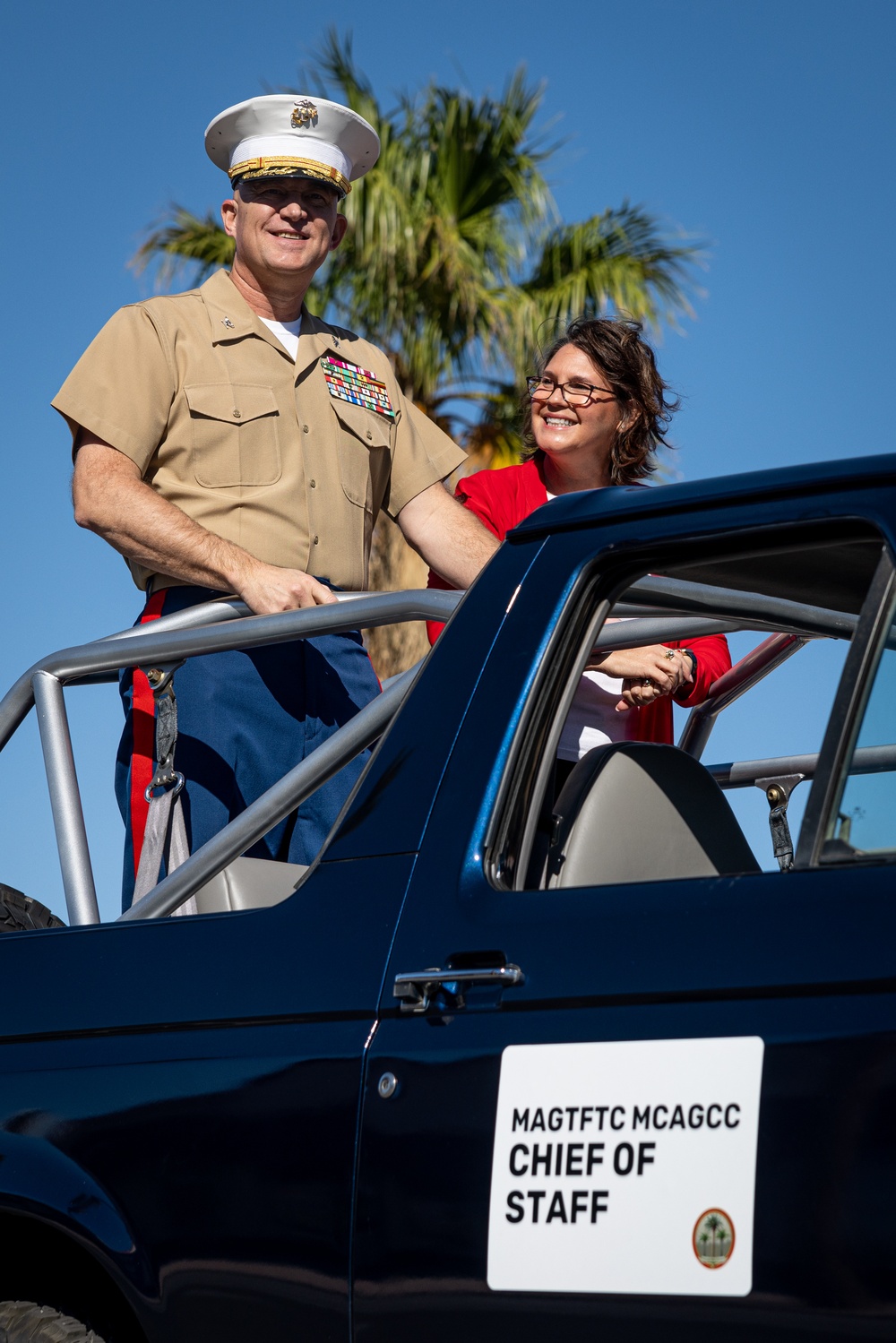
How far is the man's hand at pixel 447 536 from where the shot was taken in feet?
11.8

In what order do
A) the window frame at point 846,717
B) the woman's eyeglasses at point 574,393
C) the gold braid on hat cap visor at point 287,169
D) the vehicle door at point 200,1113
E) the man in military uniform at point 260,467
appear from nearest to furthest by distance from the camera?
the window frame at point 846,717 → the vehicle door at point 200,1113 → the man in military uniform at point 260,467 → the gold braid on hat cap visor at point 287,169 → the woman's eyeglasses at point 574,393

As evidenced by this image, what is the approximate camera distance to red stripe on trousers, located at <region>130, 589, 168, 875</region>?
304 centimetres

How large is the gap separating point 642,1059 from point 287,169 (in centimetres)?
252

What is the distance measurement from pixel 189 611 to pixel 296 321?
119 centimetres

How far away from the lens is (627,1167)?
1528 millimetres

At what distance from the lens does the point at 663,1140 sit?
151 centimetres

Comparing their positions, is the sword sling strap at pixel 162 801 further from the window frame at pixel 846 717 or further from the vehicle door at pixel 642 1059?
the window frame at pixel 846 717

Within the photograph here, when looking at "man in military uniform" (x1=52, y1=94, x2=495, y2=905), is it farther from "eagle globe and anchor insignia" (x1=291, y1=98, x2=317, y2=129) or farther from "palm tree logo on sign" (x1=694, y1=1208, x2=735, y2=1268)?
"palm tree logo on sign" (x1=694, y1=1208, x2=735, y2=1268)

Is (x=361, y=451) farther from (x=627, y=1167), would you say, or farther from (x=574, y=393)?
(x=627, y=1167)

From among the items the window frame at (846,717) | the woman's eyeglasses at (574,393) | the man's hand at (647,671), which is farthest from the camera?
the woman's eyeglasses at (574,393)

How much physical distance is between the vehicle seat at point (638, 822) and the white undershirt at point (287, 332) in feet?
6.12

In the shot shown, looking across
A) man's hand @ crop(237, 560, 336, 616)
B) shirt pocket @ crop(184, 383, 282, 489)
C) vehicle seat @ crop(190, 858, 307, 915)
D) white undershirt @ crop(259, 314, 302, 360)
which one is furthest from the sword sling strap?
white undershirt @ crop(259, 314, 302, 360)

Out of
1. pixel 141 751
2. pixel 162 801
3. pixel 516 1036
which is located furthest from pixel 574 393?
pixel 516 1036

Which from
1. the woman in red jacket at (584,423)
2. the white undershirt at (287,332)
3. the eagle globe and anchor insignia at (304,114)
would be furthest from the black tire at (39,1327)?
the eagle globe and anchor insignia at (304,114)
